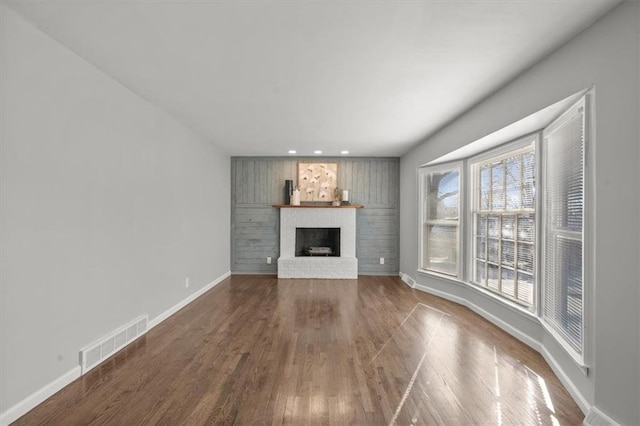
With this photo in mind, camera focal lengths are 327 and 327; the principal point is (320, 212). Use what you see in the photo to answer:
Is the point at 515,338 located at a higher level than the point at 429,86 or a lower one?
lower

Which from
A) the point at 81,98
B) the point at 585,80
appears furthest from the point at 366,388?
the point at 81,98

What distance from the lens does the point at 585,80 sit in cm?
210

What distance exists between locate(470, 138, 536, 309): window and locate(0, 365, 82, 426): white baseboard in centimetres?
403

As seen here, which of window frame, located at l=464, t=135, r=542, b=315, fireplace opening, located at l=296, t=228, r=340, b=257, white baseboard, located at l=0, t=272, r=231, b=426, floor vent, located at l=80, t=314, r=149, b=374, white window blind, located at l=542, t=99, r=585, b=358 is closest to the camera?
white baseboard, located at l=0, t=272, r=231, b=426

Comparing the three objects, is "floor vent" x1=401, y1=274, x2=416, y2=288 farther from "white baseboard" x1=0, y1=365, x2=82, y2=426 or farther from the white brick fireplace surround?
"white baseboard" x1=0, y1=365, x2=82, y2=426

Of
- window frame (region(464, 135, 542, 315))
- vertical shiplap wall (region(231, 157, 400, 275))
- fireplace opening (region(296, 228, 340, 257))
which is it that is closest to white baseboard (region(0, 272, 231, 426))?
window frame (region(464, 135, 542, 315))

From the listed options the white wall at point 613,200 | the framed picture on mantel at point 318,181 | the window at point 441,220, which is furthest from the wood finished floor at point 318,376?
the framed picture on mantel at point 318,181

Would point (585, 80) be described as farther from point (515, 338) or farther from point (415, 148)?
point (415, 148)

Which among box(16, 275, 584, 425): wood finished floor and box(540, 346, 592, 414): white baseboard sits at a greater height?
box(540, 346, 592, 414): white baseboard

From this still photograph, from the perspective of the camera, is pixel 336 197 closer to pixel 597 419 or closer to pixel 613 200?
pixel 613 200

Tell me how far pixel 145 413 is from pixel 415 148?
524 centimetres

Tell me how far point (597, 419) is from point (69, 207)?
148 inches

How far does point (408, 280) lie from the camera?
6.02 metres

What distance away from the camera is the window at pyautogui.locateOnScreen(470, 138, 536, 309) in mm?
3338
